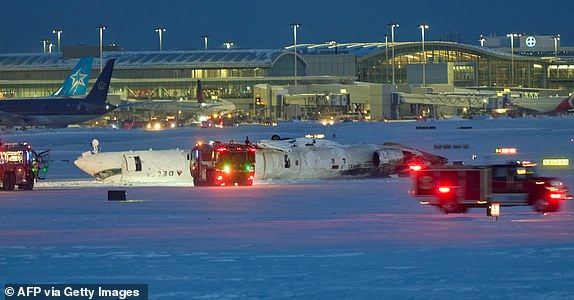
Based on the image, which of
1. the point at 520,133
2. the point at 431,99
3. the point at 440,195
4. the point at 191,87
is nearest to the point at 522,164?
the point at 440,195

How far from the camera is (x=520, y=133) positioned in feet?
338

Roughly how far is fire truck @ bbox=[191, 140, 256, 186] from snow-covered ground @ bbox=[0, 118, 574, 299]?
14.1 ft

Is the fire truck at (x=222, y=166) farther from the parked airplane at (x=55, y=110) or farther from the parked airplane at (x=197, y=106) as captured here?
the parked airplane at (x=197, y=106)

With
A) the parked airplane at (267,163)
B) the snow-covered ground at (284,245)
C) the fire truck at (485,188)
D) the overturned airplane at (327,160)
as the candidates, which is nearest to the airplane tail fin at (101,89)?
the overturned airplane at (327,160)

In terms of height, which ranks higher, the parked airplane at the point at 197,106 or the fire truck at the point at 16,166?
the parked airplane at the point at 197,106

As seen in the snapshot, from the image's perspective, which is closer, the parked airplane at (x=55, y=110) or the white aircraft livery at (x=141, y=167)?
the white aircraft livery at (x=141, y=167)

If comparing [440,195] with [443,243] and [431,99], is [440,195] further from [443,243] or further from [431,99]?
[431,99]

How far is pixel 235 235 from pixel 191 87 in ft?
556

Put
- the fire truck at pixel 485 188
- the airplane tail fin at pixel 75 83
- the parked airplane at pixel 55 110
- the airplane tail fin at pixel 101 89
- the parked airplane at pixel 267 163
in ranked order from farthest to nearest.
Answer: the airplane tail fin at pixel 75 83, the airplane tail fin at pixel 101 89, the parked airplane at pixel 55 110, the parked airplane at pixel 267 163, the fire truck at pixel 485 188

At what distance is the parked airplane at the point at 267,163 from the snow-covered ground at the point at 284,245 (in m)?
9.18

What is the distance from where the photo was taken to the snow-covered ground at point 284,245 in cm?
1934

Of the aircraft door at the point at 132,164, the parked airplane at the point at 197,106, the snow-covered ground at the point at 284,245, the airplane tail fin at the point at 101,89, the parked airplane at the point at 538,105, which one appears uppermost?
the airplane tail fin at the point at 101,89

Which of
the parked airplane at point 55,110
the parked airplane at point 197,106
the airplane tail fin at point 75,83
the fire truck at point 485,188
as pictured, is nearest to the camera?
the fire truck at point 485,188

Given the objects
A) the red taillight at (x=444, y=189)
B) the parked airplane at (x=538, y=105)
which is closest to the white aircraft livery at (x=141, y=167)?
the red taillight at (x=444, y=189)
